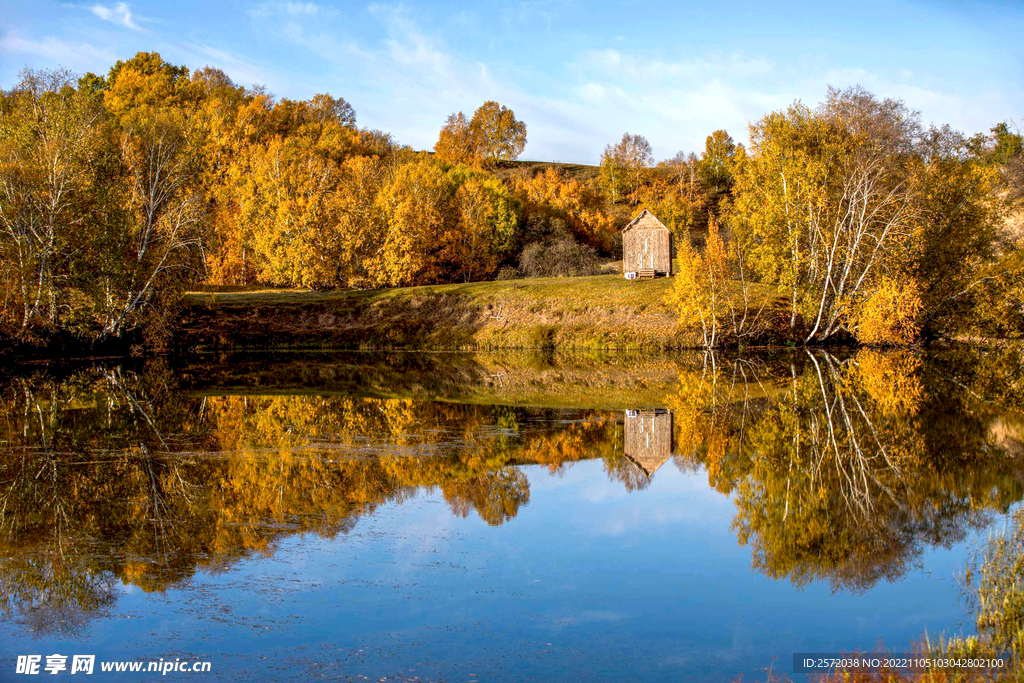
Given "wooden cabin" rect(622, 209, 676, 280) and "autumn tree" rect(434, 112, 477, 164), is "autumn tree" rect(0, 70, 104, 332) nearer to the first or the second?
"wooden cabin" rect(622, 209, 676, 280)

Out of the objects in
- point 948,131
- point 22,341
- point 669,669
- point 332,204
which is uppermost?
point 948,131

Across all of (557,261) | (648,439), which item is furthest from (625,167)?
(648,439)

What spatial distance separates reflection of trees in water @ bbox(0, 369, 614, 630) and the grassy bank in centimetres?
2138

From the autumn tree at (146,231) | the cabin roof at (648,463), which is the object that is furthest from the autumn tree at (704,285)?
the cabin roof at (648,463)

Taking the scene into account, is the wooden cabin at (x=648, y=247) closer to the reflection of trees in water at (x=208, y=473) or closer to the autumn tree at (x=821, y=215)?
the autumn tree at (x=821, y=215)

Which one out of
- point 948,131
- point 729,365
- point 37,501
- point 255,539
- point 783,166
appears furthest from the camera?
point 948,131

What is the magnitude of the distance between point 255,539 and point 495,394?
1500cm

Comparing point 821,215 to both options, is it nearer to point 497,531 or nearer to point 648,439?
point 648,439

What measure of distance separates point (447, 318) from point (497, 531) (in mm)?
36797

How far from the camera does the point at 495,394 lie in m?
25.0

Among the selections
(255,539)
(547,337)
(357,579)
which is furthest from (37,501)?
(547,337)

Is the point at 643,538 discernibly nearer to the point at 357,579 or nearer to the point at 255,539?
the point at 357,579

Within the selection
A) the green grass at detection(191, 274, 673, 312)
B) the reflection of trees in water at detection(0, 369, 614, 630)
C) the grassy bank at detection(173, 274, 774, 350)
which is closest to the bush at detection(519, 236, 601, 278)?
the green grass at detection(191, 274, 673, 312)

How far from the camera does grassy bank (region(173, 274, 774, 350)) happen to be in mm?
43344
